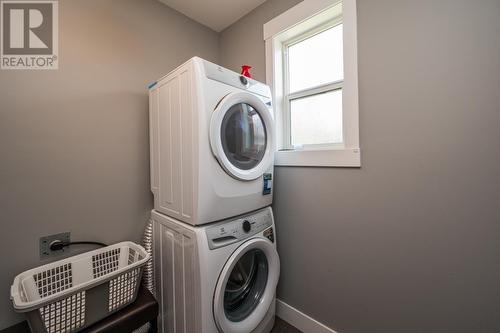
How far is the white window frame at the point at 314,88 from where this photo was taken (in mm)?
1181

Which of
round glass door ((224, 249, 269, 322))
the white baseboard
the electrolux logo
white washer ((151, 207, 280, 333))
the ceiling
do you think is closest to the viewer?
white washer ((151, 207, 280, 333))

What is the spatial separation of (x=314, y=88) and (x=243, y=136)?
2.19 ft

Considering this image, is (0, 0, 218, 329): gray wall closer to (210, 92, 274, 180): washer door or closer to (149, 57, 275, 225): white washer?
(149, 57, 275, 225): white washer

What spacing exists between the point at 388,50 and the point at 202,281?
1.48 metres

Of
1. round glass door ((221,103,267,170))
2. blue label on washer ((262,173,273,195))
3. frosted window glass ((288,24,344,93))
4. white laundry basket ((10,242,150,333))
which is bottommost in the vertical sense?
white laundry basket ((10,242,150,333))

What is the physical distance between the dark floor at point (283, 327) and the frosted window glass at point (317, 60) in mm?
1750

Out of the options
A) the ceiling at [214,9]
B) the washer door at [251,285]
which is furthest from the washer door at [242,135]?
the ceiling at [214,9]

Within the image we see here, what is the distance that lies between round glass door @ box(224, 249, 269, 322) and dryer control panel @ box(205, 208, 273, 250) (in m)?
0.18

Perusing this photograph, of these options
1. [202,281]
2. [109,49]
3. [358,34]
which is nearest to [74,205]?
[202,281]

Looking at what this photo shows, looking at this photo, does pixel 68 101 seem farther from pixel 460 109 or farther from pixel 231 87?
pixel 460 109

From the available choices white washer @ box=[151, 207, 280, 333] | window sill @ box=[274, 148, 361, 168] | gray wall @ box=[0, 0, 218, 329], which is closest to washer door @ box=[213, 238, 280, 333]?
white washer @ box=[151, 207, 280, 333]

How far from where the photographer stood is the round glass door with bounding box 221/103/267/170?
115cm

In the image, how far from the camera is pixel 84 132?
4.23 ft

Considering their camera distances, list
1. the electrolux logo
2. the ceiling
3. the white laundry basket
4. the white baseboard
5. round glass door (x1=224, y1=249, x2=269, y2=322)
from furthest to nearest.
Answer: the ceiling, the white baseboard, round glass door (x1=224, y1=249, x2=269, y2=322), the electrolux logo, the white laundry basket
